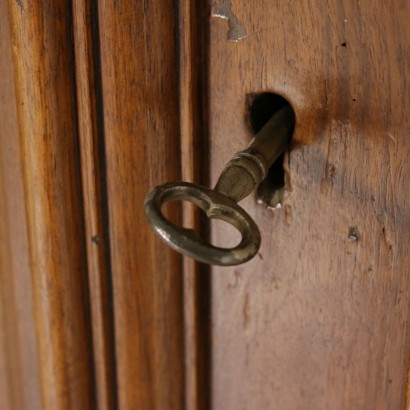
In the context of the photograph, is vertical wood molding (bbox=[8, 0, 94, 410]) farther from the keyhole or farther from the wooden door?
the keyhole

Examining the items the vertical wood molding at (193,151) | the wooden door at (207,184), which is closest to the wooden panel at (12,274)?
the wooden door at (207,184)

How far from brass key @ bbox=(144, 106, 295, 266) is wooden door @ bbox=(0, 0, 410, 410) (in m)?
0.03

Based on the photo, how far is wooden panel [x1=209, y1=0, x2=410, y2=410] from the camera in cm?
44

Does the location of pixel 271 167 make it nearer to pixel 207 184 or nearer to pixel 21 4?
pixel 207 184

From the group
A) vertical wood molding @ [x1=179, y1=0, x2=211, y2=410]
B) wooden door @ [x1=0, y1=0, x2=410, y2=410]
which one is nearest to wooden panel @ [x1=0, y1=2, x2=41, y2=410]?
wooden door @ [x1=0, y1=0, x2=410, y2=410]

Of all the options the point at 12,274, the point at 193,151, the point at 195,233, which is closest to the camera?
the point at 195,233

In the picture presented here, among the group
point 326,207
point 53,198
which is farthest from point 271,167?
point 53,198

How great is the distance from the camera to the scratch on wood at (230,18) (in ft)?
1.57

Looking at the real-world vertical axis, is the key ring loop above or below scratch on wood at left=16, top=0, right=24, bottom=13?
below

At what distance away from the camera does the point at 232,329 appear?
0.56 meters

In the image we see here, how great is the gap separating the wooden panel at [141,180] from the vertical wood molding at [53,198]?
0.03m

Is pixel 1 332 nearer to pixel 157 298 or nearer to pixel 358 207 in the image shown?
pixel 157 298

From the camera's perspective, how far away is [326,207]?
18.8 inches

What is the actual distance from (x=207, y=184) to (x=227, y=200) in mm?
122
